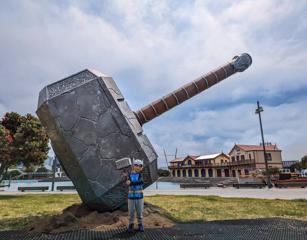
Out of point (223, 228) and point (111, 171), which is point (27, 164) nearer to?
point (111, 171)

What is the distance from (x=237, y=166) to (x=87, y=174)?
179 ft

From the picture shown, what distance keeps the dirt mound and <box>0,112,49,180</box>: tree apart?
1321cm

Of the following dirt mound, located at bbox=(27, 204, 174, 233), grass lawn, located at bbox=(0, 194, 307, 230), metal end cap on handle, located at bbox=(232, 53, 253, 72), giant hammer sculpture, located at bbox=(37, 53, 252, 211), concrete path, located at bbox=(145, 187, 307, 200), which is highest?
metal end cap on handle, located at bbox=(232, 53, 253, 72)

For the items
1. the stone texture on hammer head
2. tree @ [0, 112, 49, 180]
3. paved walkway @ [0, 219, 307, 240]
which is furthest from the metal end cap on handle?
tree @ [0, 112, 49, 180]

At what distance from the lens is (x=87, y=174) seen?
671 centimetres

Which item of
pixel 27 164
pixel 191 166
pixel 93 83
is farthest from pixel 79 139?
pixel 191 166

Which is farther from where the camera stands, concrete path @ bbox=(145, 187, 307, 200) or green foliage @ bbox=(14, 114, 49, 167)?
green foliage @ bbox=(14, 114, 49, 167)

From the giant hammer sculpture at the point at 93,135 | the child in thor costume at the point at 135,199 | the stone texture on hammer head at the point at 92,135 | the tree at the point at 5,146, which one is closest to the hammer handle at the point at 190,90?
the giant hammer sculpture at the point at 93,135

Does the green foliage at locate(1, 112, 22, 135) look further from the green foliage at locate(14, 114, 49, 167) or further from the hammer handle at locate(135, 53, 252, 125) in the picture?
the hammer handle at locate(135, 53, 252, 125)

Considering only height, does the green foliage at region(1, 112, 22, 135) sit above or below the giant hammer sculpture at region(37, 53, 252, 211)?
above

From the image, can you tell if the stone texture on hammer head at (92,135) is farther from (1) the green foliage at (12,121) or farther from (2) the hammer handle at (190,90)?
(1) the green foliage at (12,121)

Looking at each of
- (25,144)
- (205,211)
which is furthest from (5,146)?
(205,211)

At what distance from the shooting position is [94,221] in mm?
6664

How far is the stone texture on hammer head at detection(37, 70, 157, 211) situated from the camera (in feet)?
22.2
